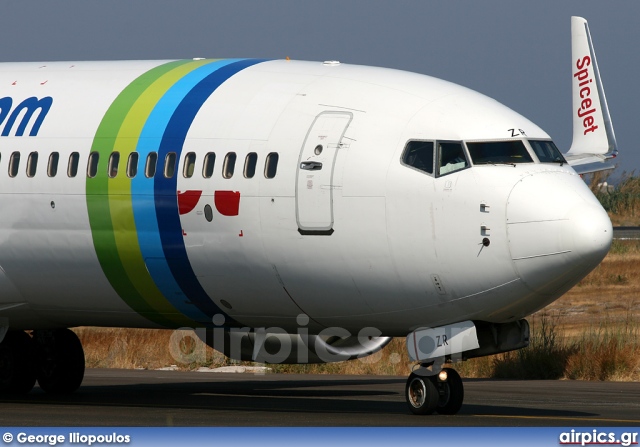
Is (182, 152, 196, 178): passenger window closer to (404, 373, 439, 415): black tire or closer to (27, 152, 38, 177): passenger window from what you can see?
(27, 152, 38, 177): passenger window

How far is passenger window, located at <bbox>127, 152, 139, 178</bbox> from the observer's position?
19891 millimetres

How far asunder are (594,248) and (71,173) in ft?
24.7

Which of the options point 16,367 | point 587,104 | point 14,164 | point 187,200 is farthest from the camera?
point 587,104

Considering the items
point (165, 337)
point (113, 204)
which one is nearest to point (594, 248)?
point (113, 204)

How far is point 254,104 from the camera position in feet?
Answer: 63.8

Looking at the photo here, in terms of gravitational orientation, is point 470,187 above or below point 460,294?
above

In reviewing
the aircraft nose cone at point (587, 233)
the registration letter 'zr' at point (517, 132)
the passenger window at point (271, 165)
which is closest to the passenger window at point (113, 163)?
the passenger window at point (271, 165)

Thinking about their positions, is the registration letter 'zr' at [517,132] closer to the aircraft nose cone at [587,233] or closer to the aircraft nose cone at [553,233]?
the aircraft nose cone at [553,233]

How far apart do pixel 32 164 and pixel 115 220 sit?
6.25ft

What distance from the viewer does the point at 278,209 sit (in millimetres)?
18594

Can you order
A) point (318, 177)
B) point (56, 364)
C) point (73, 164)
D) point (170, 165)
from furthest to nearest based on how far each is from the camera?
point (56, 364) → point (73, 164) → point (170, 165) → point (318, 177)

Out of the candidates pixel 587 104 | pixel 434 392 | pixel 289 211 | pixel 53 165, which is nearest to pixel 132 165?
pixel 53 165

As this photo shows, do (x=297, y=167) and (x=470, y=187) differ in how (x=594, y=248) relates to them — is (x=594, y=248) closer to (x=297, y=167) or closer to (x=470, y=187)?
(x=470, y=187)

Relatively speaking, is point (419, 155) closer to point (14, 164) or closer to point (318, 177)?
point (318, 177)
